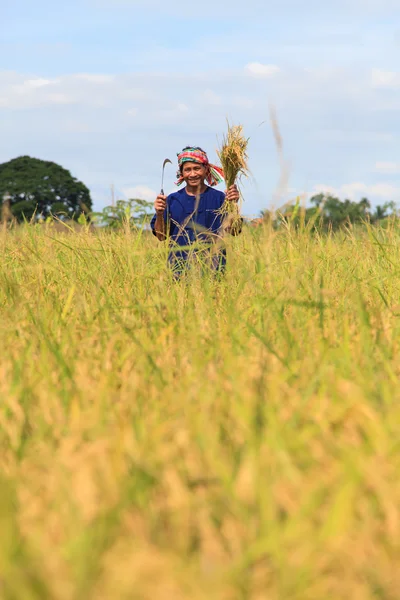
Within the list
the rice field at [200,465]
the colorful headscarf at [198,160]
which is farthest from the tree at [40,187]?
the rice field at [200,465]

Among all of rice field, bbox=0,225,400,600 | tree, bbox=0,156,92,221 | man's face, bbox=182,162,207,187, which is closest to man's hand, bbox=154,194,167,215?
man's face, bbox=182,162,207,187

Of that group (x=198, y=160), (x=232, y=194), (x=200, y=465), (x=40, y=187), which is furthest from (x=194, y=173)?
(x=40, y=187)

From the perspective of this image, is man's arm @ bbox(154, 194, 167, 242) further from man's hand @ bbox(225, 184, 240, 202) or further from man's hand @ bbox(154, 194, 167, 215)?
man's hand @ bbox(225, 184, 240, 202)

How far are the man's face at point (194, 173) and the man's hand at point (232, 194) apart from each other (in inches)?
30.3

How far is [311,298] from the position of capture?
2602 millimetres

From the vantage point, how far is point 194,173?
4.76 metres

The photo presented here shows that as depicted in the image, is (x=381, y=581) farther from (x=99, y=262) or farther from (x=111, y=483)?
(x=99, y=262)

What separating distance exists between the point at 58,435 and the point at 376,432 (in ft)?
2.39

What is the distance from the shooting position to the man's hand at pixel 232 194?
394cm

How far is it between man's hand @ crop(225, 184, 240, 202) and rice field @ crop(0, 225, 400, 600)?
64.9 inches

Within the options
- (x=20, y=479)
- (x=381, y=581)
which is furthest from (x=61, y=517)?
(x=381, y=581)

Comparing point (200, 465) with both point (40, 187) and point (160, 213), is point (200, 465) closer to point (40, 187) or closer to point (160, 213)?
point (160, 213)

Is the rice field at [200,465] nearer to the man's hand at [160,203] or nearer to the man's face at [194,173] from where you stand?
the man's hand at [160,203]

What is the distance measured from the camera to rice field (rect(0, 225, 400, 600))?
1.08 meters
